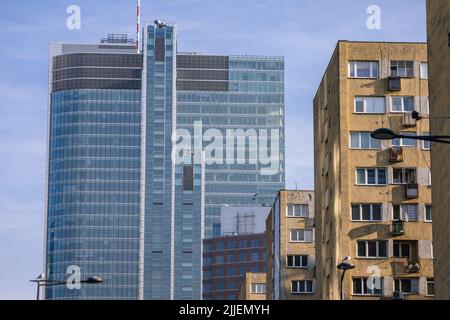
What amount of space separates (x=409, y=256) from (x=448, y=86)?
123 ft

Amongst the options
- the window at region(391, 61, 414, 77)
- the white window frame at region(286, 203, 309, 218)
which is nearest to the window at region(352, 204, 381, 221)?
the window at region(391, 61, 414, 77)

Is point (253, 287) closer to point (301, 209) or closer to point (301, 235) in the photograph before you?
point (301, 209)

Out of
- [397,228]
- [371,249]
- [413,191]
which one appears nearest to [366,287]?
[371,249]

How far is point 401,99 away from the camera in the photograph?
300ft

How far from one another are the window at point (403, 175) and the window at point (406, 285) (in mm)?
7779

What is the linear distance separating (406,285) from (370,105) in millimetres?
14220

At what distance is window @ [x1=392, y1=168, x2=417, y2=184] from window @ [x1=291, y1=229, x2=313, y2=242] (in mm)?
45768

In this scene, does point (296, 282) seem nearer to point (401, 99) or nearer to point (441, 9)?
point (401, 99)

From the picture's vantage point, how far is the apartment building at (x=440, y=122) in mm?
53031

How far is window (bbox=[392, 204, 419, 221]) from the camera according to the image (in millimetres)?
89000

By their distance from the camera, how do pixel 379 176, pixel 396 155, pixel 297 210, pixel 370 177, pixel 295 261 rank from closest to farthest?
pixel 370 177
pixel 379 176
pixel 396 155
pixel 295 261
pixel 297 210

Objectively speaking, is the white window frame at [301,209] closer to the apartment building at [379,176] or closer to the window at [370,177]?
the apartment building at [379,176]

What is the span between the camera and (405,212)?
3521 inches
